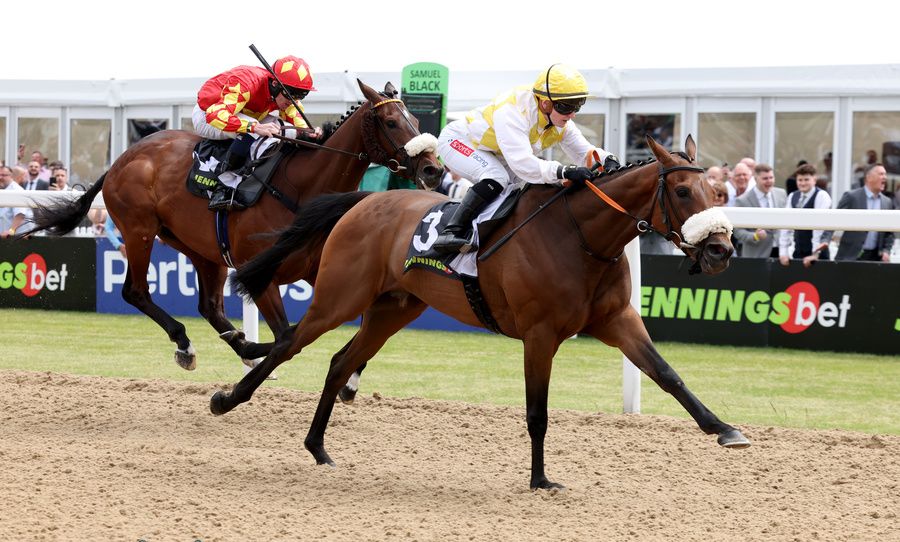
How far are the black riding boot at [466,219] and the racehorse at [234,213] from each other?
44.8 inches

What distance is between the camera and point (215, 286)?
8.11 meters

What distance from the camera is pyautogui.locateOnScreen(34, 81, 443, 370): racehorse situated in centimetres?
702

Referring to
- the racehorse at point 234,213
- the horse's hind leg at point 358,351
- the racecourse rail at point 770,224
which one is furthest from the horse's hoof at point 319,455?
the racecourse rail at point 770,224

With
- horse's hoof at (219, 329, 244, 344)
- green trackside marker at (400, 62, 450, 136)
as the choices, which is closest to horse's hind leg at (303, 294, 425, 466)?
horse's hoof at (219, 329, 244, 344)

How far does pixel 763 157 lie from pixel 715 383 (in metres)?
5.77

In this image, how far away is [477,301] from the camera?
5.66 m

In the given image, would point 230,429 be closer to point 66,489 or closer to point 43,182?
point 66,489

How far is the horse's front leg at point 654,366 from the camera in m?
5.06

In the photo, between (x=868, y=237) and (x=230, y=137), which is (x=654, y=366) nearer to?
(x=230, y=137)

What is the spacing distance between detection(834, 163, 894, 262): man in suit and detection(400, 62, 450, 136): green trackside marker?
152 inches

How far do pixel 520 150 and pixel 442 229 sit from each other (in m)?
0.55

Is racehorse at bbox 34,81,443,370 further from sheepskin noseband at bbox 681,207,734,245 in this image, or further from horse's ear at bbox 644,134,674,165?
sheepskin noseband at bbox 681,207,734,245

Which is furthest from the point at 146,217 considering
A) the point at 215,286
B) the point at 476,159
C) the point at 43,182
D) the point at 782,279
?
the point at 43,182

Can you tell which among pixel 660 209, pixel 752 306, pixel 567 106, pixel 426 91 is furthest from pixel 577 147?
pixel 426 91
